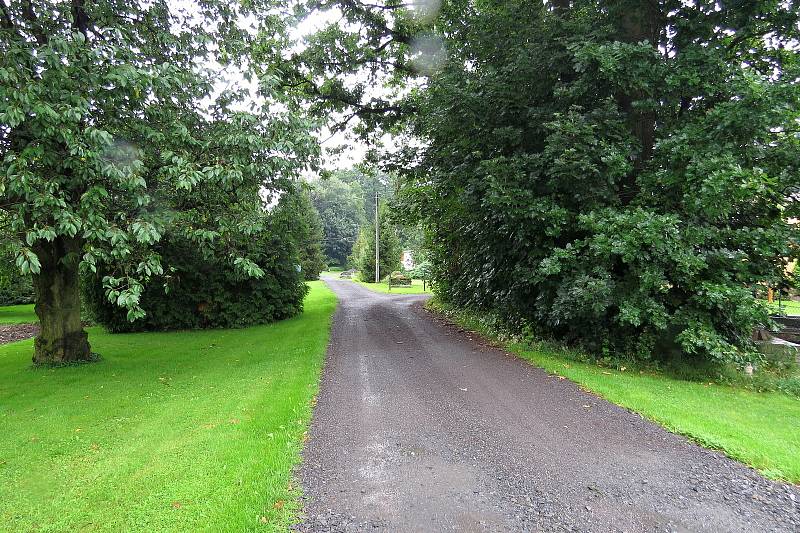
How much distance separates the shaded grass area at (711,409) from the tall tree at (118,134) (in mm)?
5288

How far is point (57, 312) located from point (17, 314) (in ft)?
41.5

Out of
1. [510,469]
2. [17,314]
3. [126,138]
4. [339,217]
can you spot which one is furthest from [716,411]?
[339,217]

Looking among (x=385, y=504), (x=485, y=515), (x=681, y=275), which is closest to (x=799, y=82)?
(x=681, y=275)

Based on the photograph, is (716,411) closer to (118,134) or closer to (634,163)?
(634,163)

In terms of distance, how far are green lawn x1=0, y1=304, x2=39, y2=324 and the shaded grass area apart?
59.0ft

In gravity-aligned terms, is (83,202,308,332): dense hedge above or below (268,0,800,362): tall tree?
below

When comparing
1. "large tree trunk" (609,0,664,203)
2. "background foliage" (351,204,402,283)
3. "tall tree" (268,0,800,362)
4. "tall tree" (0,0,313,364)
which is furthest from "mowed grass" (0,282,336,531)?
"background foliage" (351,204,402,283)

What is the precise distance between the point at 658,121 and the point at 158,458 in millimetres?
9235

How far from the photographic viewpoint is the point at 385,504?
309 cm

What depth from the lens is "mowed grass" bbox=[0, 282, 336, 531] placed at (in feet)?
9.93

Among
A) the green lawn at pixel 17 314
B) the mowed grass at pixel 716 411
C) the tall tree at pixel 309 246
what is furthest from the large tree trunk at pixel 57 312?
the green lawn at pixel 17 314

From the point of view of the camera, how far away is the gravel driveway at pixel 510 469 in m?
2.92

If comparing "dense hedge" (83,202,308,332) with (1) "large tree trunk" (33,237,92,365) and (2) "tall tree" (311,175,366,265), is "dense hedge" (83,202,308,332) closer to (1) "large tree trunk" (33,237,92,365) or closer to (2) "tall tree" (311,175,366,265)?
(1) "large tree trunk" (33,237,92,365)

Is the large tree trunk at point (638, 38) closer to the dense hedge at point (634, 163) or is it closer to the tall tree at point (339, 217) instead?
the dense hedge at point (634, 163)
